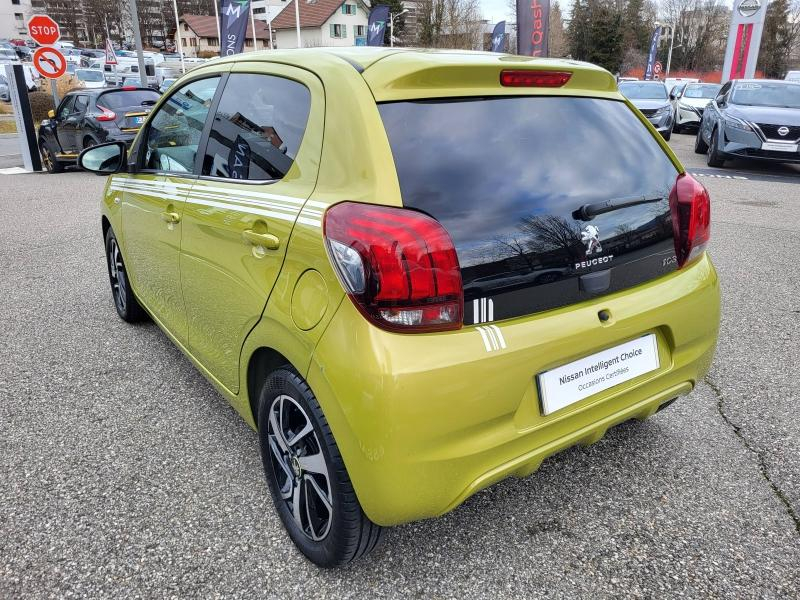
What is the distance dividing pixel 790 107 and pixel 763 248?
6892 millimetres

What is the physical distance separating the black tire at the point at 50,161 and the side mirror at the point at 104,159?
429 inches

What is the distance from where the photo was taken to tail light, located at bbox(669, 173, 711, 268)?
2277mm

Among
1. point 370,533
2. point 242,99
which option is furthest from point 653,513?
point 242,99

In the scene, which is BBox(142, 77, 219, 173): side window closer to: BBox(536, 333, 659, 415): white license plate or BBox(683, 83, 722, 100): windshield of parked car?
BBox(536, 333, 659, 415): white license plate

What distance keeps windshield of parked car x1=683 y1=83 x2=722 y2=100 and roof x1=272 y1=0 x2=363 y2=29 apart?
2274 inches

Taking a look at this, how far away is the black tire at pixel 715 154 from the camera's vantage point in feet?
39.3

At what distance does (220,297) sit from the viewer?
2406mm

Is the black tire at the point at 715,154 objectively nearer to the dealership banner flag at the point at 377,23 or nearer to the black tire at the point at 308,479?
the black tire at the point at 308,479

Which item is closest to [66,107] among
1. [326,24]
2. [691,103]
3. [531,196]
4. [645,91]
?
[531,196]

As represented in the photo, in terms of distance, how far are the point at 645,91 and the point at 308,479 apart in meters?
18.1

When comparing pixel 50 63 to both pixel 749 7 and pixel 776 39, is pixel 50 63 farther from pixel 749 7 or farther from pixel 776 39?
pixel 776 39

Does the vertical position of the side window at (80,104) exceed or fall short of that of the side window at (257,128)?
it falls short

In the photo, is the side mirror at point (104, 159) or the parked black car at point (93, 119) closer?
the side mirror at point (104, 159)

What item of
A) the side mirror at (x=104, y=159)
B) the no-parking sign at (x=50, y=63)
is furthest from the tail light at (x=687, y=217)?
the no-parking sign at (x=50, y=63)
